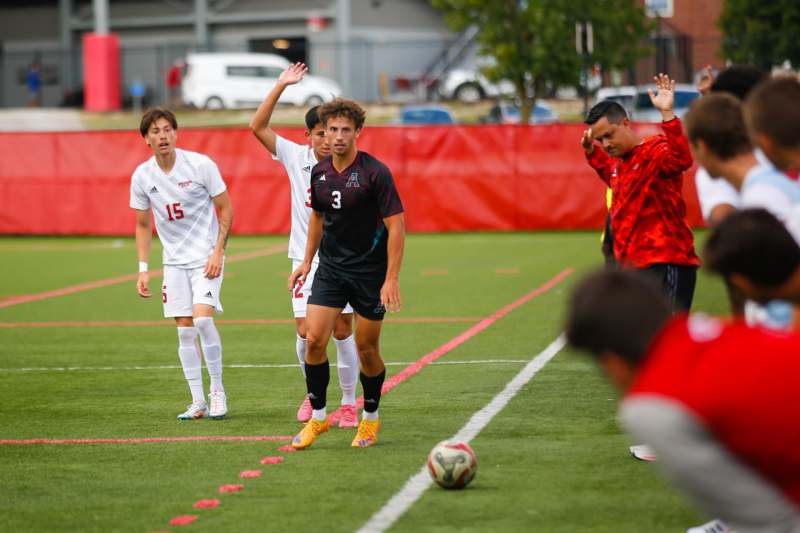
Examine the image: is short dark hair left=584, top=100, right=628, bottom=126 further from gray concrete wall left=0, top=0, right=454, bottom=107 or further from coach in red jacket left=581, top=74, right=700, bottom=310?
gray concrete wall left=0, top=0, right=454, bottom=107

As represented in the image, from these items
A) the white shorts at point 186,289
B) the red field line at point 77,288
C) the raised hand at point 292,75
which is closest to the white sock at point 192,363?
the white shorts at point 186,289

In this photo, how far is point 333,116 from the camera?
7.60 metres

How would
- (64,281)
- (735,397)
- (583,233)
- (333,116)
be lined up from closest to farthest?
(735,397), (333,116), (64,281), (583,233)

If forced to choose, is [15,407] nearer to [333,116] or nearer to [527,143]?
[333,116]

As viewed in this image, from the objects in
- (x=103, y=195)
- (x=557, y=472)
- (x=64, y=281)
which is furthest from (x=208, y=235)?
(x=103, y=195)

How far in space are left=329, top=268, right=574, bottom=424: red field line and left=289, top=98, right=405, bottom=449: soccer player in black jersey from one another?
2.50 ft

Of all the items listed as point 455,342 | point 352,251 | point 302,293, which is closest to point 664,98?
point 352,251

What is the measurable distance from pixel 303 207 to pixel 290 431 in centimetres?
166

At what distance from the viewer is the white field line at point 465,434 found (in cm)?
601

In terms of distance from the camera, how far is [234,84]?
150 ft

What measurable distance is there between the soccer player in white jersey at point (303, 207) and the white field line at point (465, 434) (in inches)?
32.0

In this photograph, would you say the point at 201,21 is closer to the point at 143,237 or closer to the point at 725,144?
the point at 143,237

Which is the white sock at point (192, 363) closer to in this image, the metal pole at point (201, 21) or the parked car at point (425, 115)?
the parked car at point (425, 115)

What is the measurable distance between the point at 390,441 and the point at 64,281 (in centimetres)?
1214
